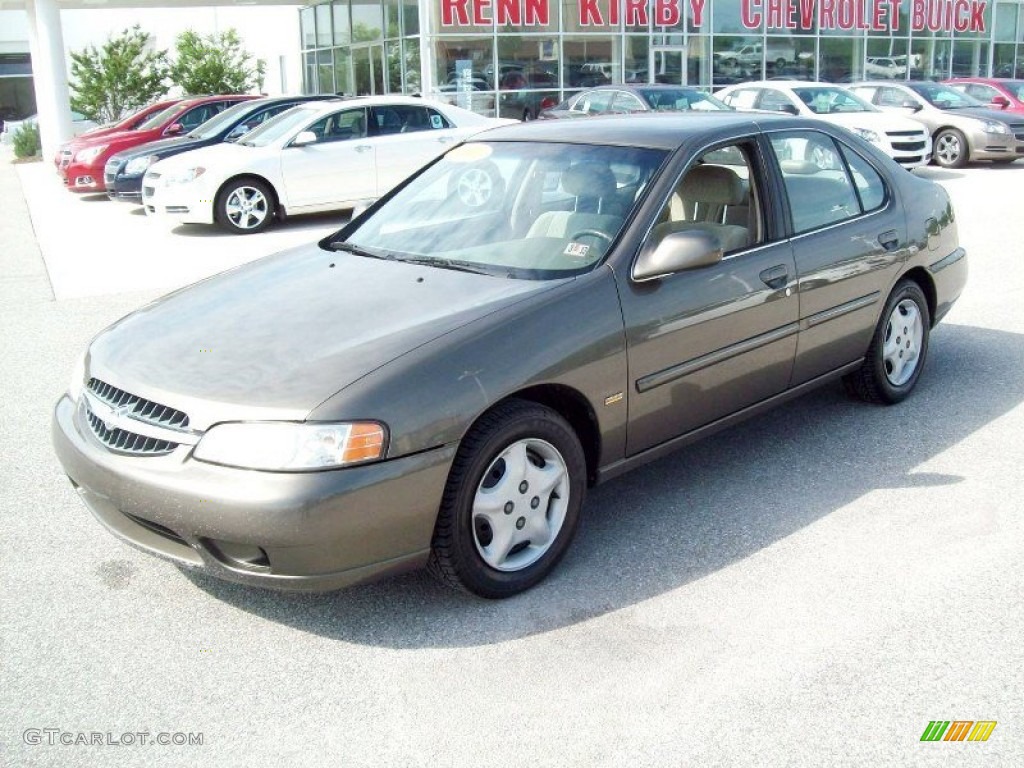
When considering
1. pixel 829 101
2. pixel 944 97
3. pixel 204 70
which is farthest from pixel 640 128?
pixel 204 70

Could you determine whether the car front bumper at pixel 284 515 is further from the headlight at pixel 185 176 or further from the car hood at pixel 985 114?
the car hood at pixel 985 114

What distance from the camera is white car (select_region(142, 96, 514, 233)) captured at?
13.5 metres

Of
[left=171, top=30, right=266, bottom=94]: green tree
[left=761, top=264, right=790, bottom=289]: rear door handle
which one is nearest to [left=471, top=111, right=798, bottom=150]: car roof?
[left=761, top=264, right=790, bottom=289]: rear door handle

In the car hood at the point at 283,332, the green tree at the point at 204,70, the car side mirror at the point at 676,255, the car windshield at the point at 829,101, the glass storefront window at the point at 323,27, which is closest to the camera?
the car hood at the point at 283,332

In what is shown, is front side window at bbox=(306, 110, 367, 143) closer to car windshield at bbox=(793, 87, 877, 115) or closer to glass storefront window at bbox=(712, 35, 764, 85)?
car windshield at bbox=(793, 87, 877, 115)

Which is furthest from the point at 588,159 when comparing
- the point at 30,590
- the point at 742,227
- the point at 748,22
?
the point at 748,22

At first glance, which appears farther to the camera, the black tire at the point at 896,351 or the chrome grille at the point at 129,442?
the black tire at the point at 896,351

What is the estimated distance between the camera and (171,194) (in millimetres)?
13562

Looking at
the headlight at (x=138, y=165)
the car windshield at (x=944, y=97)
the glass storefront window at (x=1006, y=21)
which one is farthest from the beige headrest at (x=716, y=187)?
the glass storefront window at (x=1006, y=21)

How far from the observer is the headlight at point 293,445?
329 cm

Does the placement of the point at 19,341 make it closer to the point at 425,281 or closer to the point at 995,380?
the point at 425,281

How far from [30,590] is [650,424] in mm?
2376

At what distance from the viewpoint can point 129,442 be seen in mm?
3598

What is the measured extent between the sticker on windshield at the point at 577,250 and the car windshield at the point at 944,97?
56.0 feet
